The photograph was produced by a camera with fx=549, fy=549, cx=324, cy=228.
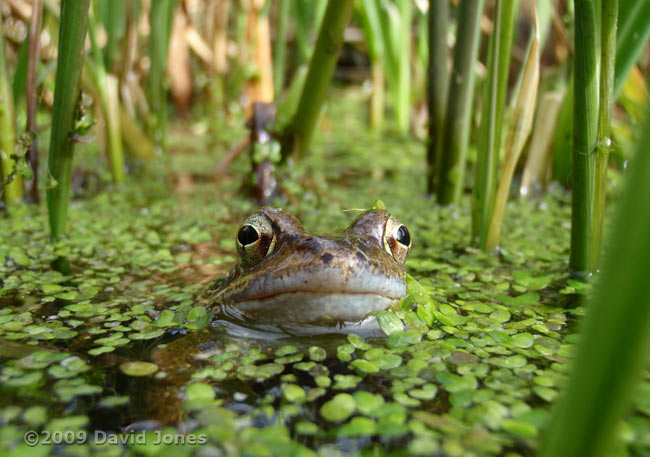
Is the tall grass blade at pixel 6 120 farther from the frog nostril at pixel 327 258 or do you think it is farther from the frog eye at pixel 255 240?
the frog nostril at pixel 327 258

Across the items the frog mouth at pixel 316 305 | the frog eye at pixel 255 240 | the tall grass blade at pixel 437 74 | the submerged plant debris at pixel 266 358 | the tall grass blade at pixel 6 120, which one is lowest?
the submerged plant debris at pixel 266 358

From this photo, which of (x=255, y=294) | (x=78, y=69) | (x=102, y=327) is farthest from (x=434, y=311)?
(x=78, y=69)

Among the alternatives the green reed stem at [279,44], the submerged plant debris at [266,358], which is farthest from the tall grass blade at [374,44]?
the submerged plant debris at [266,358]

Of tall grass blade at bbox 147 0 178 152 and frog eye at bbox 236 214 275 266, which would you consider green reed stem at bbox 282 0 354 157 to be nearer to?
frog eye at bbox 236 214 275 266

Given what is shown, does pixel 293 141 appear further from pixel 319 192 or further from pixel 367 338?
pixel 367 338

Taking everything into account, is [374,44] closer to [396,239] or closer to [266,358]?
[396,239]

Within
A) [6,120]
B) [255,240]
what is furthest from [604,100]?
[6,120]
